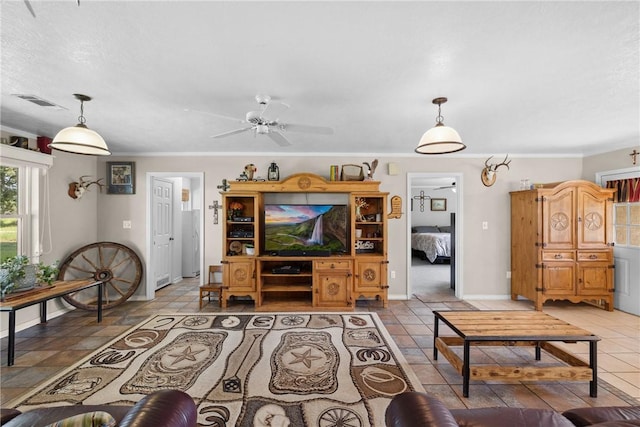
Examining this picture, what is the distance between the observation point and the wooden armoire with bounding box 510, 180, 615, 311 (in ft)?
13.6

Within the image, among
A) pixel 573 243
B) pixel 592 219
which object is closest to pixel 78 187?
pixel 573 243

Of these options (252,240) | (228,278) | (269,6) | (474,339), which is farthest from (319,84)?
(228,278)

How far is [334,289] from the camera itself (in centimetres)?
419

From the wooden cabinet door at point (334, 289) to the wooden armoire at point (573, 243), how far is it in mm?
2745

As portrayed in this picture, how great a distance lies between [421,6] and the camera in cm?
142

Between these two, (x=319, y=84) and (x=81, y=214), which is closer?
(x=319, y=84)

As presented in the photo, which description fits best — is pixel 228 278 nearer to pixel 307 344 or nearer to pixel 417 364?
pixel 307 344

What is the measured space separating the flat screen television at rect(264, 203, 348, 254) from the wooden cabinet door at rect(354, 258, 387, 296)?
1.51 ft

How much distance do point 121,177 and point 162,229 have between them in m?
1.23

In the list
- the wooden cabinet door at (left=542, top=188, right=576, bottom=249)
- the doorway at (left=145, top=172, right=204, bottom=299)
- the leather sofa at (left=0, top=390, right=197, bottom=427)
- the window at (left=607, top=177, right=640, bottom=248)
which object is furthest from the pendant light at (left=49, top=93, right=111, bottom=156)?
the window at (left=607, top=177, right=640, bottom=248)

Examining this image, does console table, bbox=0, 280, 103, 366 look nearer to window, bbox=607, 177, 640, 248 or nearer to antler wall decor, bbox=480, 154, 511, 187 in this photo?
antler wall decor, bbox=480, 154, 511, 187

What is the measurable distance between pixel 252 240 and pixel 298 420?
2.89 meters

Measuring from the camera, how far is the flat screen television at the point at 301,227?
14.5ft

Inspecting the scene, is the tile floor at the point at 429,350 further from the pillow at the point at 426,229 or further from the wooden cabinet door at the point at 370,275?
the pillow at the point at 426,229
